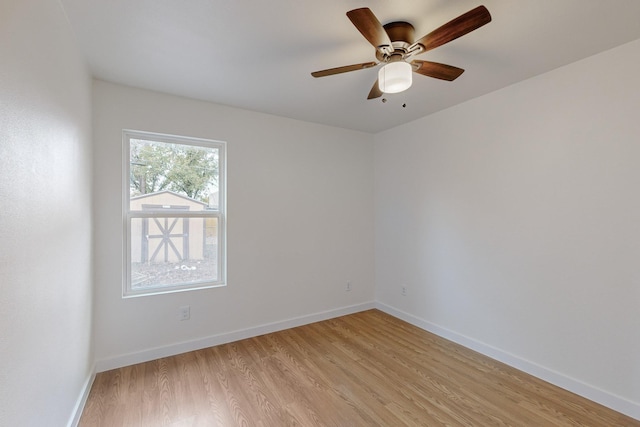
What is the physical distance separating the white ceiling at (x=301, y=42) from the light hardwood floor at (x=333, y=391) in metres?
2.47

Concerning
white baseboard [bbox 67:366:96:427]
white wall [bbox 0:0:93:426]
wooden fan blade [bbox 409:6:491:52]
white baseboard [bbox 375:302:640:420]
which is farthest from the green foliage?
white baseboard [bbox 375:302:640:420]

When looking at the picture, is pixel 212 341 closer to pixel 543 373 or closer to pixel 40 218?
pixel 40 218

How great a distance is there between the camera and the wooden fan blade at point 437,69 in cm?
179

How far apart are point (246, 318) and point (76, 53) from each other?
8.65ft

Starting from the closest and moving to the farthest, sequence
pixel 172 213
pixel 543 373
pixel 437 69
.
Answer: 1. pixel 437 69
2. pixel 543 373
3. pixel 172 213

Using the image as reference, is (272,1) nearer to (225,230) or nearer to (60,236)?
(60,236)

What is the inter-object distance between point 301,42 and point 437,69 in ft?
2.98

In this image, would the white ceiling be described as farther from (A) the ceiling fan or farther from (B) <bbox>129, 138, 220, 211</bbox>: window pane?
(B) <bbox>129, 138, 220, 211</bbox>: window pane

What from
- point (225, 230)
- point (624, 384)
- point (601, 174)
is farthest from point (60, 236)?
point (624, 384)

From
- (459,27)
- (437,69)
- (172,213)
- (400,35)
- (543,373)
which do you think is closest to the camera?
(459,27)

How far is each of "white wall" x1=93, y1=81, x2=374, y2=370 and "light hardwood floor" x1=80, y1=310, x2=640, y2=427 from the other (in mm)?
320

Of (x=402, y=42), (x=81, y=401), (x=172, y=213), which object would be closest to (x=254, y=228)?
(x=172, y=213)

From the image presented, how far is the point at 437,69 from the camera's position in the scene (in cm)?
184

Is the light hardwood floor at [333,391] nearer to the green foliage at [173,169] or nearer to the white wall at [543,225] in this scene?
the white wall at [543,225]
